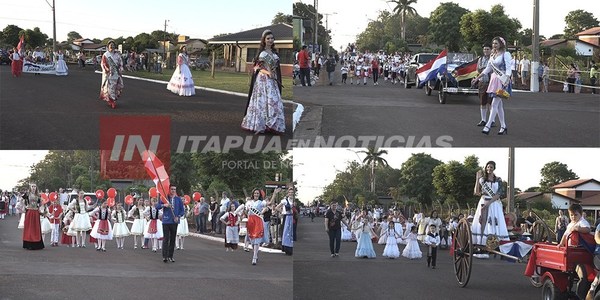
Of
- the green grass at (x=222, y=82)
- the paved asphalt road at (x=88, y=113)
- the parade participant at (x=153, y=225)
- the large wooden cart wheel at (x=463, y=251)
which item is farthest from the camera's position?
the green grass at (x=222, y=82)

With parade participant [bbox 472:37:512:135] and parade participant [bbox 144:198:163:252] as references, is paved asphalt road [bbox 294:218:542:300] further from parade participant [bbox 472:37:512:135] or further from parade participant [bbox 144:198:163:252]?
parade participant [bbox 144:198:163:252]

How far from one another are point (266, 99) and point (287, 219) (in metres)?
2.71

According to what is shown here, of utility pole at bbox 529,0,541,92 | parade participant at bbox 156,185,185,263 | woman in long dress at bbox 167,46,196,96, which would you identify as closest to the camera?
parade participant at bbox 156,185,185,263

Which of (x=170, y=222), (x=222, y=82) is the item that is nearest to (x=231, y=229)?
(x=170, y=222)

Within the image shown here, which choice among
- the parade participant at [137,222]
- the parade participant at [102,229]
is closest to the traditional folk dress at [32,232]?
the parade participant at [102,229]

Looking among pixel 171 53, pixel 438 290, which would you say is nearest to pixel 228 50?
pixel 171 53

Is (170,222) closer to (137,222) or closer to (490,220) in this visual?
(490,220)

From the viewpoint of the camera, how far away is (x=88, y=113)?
1490cm

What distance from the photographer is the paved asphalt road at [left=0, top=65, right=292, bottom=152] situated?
1245cm

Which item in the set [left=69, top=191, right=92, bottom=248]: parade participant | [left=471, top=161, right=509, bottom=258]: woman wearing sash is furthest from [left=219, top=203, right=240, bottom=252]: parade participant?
[left=471, top=161, right=509, bottom=258]: woman wearing sash

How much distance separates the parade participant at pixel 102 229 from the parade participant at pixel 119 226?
24 cm

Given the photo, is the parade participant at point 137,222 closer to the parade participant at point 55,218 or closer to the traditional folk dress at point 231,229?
the parade participant at point 55,218

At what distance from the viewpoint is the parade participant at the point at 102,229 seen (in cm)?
1631

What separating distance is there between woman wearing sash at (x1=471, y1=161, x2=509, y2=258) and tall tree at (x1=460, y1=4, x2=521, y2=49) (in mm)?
21164
